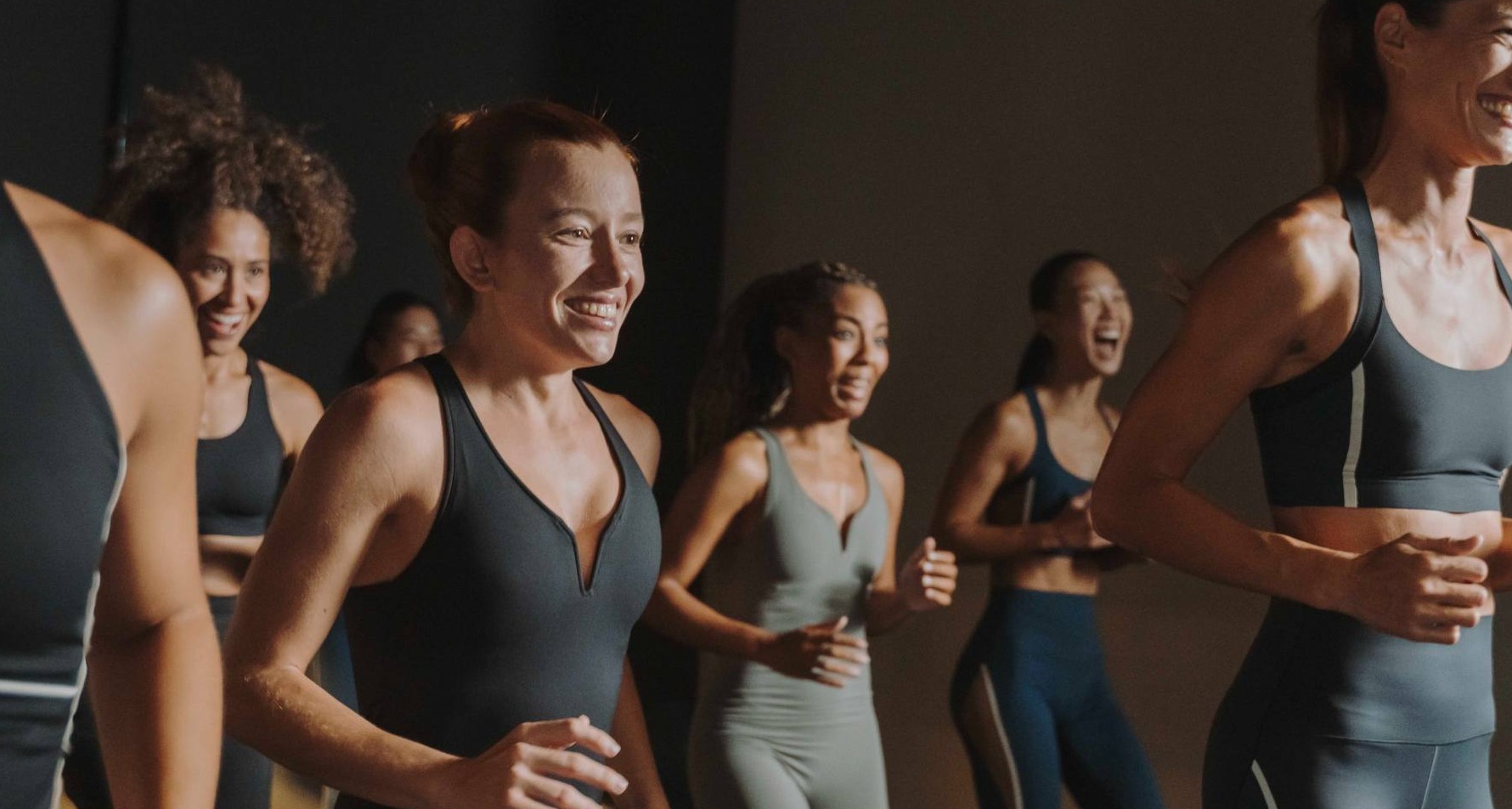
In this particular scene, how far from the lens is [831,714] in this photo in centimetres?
317

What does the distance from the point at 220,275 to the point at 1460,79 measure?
85.7 inches

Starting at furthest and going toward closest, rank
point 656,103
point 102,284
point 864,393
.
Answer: point 656,103 → point 864,393 → point 102,284

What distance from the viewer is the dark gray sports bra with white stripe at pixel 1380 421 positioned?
1.82 metres

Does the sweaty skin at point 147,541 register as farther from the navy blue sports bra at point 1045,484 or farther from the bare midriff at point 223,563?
the navy blue sports bra at point 1045,484

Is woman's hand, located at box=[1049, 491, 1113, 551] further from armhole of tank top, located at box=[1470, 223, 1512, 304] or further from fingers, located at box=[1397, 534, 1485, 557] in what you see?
fingers, located at box=[1397, 534, 1485, 557]

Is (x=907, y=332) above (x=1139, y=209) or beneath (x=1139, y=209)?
beneath

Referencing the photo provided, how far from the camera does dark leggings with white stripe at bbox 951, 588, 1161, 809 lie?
11.6 feet

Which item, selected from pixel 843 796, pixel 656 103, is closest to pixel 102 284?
pixel 843 796

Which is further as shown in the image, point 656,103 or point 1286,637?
point 656,103

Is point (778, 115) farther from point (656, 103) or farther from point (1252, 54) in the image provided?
point (1252, 54)

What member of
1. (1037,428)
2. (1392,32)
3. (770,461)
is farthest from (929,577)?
(1392,32)

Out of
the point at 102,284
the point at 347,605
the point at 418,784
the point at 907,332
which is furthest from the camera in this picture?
the point at 907,332

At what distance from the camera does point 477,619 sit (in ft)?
5.38

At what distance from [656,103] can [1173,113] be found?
1957 mm
